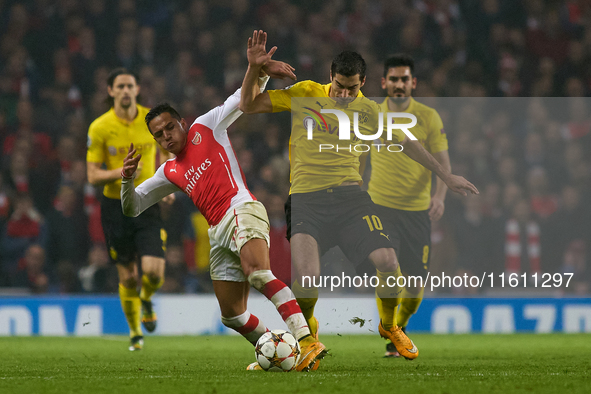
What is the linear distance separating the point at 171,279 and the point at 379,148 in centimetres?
435

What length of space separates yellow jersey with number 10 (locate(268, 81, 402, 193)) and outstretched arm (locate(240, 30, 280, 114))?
32 centimetres

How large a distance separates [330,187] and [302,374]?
1.66 meters

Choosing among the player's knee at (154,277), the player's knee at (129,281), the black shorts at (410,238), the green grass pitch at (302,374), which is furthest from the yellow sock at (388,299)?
the player's knee at (129,281)

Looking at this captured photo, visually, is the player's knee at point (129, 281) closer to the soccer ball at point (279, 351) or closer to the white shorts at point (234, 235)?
the white shorts at point (234, 235)

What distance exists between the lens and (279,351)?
4781 mm

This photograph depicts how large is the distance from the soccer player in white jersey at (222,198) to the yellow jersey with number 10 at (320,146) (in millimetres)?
448

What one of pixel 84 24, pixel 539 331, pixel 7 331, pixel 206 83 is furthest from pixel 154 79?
pixel 539 331

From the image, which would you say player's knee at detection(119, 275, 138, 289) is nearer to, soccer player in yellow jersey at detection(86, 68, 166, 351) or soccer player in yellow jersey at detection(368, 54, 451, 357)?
soccer player in yellow jersey at detection(86, 68, 166, 351)

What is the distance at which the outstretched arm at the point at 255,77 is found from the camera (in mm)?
5402

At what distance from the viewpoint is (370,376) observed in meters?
4.68

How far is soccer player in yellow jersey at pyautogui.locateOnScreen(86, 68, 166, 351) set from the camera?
288 inches

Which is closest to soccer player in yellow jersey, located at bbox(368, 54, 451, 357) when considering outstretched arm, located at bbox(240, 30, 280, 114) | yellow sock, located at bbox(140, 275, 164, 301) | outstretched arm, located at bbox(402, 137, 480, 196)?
outstretched arm, located at bbox(402, 137, 480, 196)

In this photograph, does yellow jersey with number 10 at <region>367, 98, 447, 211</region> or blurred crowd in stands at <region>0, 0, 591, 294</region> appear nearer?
yellow jersey with number 10 at <region>367, 98, 447, 211</region>

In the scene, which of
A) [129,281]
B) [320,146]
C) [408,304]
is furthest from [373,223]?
[129,281]
